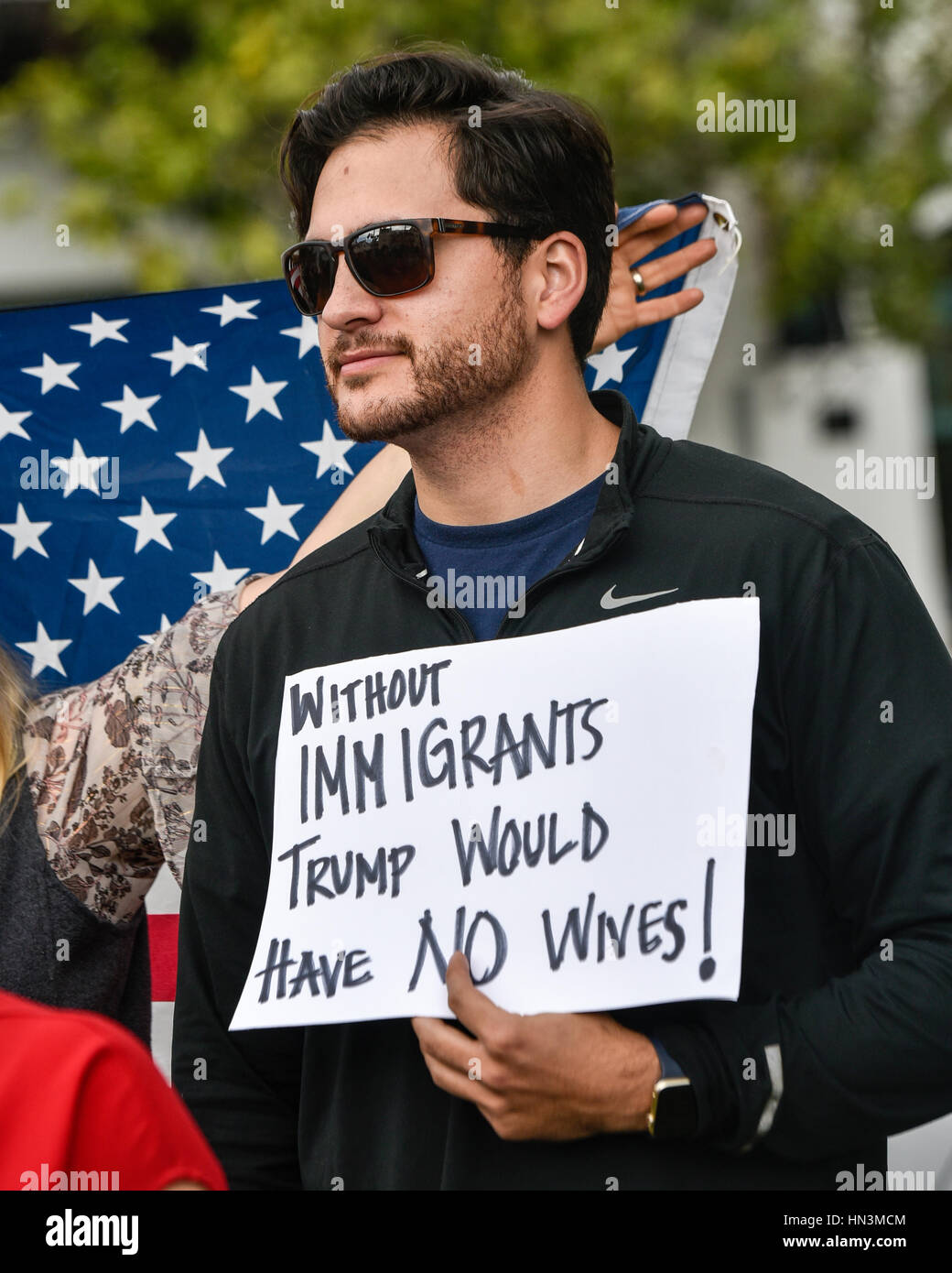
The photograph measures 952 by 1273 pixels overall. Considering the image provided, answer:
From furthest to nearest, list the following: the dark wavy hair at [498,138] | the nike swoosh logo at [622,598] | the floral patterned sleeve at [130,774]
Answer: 1. the floral patterned sleeve at [130,774]
2. the dark wavy hair at [498,138]
3. the nike swoosh logo at [622,598]

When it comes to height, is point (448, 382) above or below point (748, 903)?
above

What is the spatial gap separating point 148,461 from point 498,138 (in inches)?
48.5

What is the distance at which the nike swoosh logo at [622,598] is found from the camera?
6.50 feet

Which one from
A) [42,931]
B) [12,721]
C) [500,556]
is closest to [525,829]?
[500,556]

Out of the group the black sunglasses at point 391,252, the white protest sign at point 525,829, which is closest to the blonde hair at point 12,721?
→ the white protest sign at point 525,829

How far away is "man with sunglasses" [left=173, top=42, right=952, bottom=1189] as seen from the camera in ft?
5.81

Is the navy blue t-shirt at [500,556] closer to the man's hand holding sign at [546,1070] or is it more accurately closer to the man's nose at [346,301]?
the man's nose at [346,301]

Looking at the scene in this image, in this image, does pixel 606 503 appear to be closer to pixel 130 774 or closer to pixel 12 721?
pixel 130 774

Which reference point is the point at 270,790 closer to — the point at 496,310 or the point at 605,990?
the point at 605,990

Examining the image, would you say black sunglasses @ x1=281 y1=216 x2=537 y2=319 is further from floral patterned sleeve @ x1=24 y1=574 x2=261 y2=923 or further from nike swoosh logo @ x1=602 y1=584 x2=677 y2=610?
floral patterned sleeve @ x1=24 y1=574 x2=261 y2=923

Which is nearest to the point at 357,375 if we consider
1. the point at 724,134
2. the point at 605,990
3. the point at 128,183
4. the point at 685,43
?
the point at 605,990

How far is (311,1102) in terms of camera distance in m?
2.06

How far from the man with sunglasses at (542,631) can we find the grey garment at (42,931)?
370 mm

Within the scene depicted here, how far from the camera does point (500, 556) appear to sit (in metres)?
2.17
